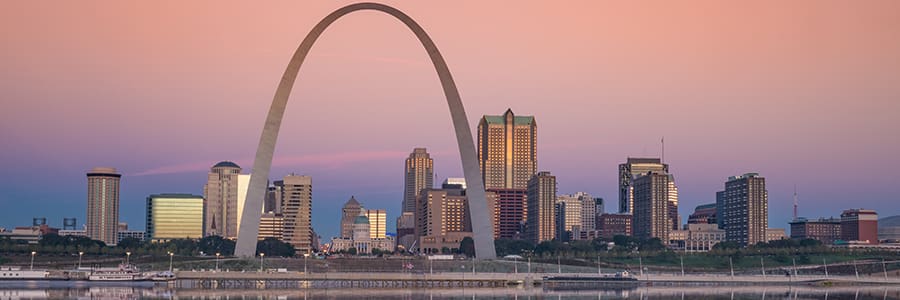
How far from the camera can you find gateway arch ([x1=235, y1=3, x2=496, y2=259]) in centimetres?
9856

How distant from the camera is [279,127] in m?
103

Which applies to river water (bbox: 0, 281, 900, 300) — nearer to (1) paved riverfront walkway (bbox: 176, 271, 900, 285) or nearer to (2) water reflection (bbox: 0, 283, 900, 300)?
(2) water reflection (bbox: 0, 283, 900, 300)

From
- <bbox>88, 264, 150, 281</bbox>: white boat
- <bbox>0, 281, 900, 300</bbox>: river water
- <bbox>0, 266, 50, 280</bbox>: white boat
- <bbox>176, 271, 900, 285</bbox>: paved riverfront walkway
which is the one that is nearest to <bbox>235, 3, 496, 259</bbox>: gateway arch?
<bbox>176, 271, 900, 285</bbox>: paved riverfront walkway

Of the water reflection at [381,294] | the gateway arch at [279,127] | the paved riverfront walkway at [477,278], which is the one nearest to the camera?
the water reflection at [381,294]

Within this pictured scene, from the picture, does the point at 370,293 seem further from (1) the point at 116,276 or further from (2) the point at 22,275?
(2) the point at 22,275

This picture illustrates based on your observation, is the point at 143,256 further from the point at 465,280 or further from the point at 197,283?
the point at 465,280

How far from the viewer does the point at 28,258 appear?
13612cm

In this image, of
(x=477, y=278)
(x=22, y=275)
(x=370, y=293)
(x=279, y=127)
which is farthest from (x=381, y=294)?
(x=22, y=275)

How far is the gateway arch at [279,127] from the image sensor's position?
323ft

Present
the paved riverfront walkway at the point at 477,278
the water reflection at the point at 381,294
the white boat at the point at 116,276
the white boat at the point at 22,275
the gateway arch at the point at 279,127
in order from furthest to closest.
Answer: the paved riverfront walkway at the point at 477,278 → the white boat at the point at 22,275 → the white boat at the point at 116,276 → the gateway arch at the point at 279,127 → the water reflection at the point at 381,294

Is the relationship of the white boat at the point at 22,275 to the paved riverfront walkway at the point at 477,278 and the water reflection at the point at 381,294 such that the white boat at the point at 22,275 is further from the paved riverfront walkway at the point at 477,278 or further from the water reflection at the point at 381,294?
the paved riverfront walkway at the point at 477,278

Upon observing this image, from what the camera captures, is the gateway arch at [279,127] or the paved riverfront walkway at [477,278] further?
the paved riverfront walkway at [477,278]

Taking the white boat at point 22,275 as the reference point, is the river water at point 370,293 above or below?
below

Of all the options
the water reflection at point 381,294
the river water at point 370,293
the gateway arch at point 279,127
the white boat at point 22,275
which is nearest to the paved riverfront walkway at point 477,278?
the gateway arch at point 279,127
